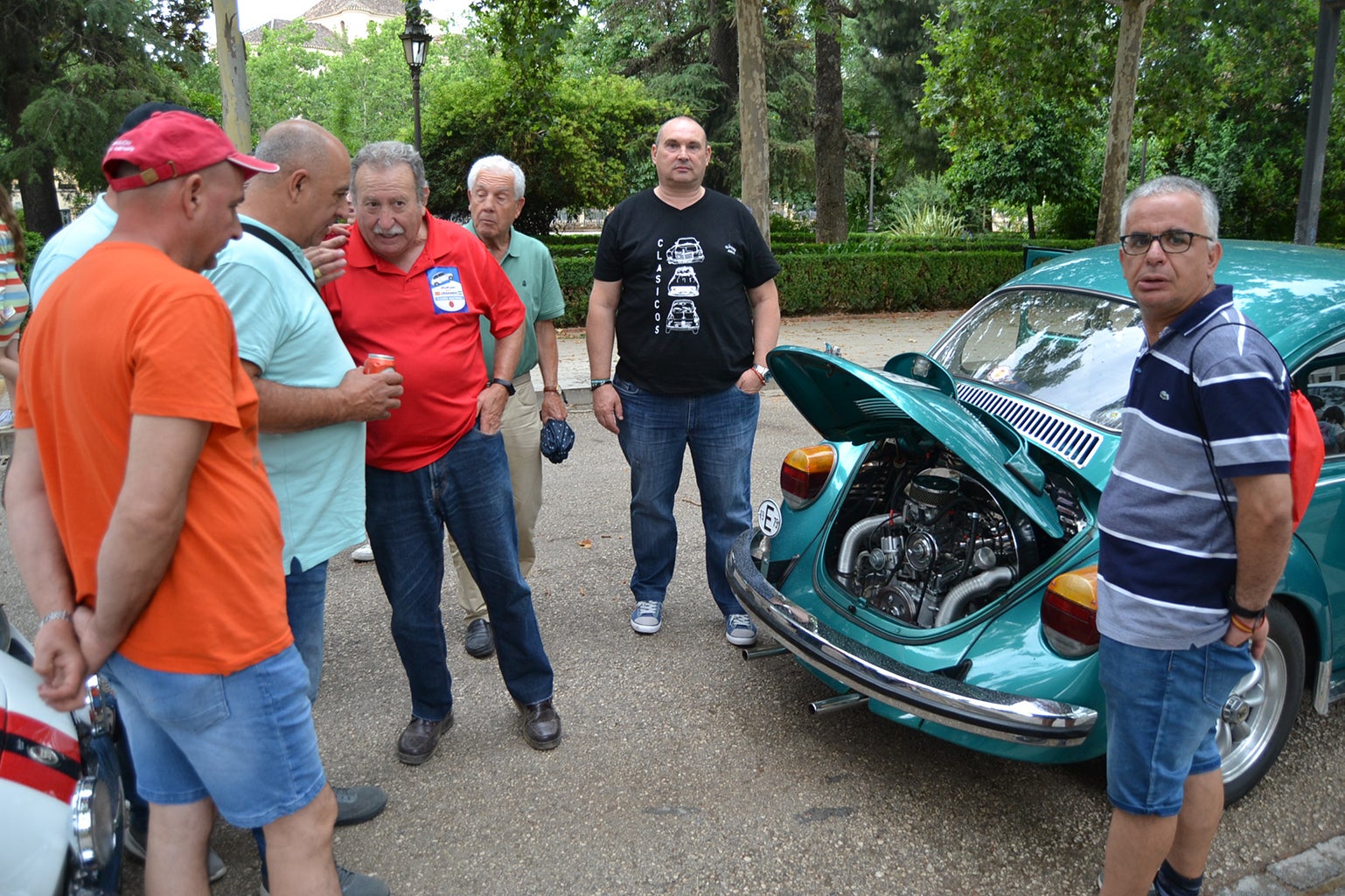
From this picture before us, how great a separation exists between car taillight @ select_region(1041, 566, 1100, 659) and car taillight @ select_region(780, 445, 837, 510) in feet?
3.92

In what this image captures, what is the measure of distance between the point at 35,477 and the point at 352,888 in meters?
1.39

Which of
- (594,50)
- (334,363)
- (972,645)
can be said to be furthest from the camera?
(594,50)

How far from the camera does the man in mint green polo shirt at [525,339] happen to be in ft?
13.7

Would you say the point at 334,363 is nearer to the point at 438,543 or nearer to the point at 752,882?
the point at 438,543

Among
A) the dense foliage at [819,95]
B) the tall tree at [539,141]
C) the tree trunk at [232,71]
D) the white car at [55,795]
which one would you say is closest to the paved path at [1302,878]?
the white car at [55,795]

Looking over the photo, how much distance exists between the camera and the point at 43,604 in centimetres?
182

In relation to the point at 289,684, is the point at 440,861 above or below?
below

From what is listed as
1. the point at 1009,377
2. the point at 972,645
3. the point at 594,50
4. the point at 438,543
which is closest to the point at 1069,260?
the point at 1009,377

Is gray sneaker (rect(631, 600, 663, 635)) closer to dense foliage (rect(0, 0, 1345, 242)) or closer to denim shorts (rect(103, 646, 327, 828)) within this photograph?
denim shorts (rect(103, 646, 327, 828))

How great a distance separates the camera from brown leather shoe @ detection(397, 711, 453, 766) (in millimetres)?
3340

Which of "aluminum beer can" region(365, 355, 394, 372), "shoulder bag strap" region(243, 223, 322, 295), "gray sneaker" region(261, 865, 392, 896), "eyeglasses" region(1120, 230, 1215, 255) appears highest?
"shoulder bag strap" region(243, 223, 322, 295)

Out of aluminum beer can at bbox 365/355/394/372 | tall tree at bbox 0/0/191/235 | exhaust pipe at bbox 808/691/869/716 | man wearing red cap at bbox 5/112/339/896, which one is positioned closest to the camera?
man wearing red cap at bbox 5/112/339/896

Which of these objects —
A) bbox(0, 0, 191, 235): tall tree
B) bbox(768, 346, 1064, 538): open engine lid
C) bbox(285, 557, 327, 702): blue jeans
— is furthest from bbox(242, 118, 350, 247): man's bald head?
bbox(0, 0, 191, 235): tall tree

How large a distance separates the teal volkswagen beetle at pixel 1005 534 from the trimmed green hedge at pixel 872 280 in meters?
11.1
